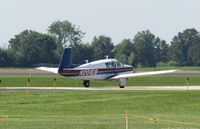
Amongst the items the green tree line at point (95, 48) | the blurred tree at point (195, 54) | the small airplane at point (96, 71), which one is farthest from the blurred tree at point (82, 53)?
the small airplane at point (96, 71)

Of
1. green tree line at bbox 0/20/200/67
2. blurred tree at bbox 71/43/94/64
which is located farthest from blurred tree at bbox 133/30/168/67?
blurred tree at bbox 71/43/94/64

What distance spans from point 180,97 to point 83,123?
15.1 meters

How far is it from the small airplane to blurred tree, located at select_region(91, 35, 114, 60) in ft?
337

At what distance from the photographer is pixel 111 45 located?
177m

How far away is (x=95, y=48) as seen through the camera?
16725 centimetres

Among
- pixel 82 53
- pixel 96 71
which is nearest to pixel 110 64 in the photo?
pixel 96 71

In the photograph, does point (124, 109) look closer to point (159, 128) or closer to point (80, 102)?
point (80, 102)

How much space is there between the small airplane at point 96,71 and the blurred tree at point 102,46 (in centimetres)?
10259

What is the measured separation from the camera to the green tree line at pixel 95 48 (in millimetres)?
135125

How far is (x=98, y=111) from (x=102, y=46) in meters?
138

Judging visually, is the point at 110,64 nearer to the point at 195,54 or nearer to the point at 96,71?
the point at 96,71

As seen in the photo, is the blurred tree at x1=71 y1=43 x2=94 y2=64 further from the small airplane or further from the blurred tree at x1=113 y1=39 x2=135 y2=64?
the small airplane

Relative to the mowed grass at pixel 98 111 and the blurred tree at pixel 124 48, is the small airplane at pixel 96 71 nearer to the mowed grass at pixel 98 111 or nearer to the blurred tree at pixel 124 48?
the mowed grass at pixel 98 111

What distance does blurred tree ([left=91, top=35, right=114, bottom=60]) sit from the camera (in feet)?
540
